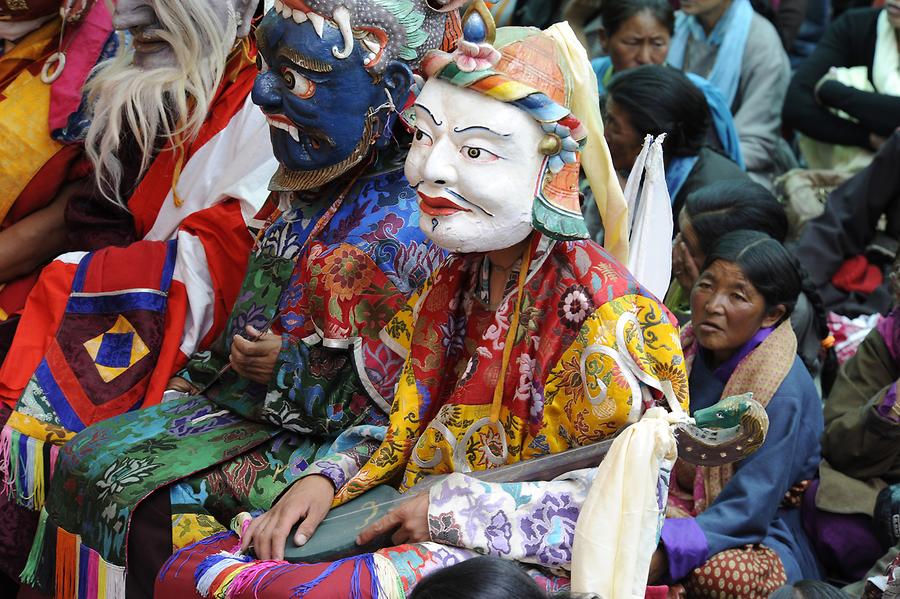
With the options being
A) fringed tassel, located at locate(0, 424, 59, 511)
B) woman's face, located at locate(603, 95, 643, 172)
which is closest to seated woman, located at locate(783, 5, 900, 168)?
woman's face, located at locate(603, 95, 643, 172)

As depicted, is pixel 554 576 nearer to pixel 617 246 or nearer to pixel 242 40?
pixel 617 246

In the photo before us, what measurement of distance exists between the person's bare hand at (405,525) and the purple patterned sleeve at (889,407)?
138cm

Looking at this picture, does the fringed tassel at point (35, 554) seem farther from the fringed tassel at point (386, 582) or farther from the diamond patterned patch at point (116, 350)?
the fringed tassel at point (386, 582)

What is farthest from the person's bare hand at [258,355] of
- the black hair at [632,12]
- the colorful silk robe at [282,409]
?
the black hair at [632,12]

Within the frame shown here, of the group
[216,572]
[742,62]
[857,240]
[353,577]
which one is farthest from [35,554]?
[742,62]

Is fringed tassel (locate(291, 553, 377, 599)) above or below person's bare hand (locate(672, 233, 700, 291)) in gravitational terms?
above

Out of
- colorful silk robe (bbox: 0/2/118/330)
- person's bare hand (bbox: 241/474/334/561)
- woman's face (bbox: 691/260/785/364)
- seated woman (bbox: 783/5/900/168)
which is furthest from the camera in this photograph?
seated woman (bbox: 783/5/900/168)

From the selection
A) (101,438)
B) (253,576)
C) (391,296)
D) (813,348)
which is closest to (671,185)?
→ (813,348)

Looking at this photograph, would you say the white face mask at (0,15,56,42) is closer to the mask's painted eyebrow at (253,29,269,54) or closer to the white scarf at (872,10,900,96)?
the mask's painted eyebrow at (253,29,269,54)

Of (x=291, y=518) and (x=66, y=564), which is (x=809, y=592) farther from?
(x=66, y=564)

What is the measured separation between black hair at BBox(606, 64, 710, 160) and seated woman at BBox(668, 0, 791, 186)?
99cm

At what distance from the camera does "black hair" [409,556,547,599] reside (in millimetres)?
A: 1783

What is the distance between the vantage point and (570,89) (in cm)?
238

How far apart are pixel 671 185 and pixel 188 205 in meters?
1.66
